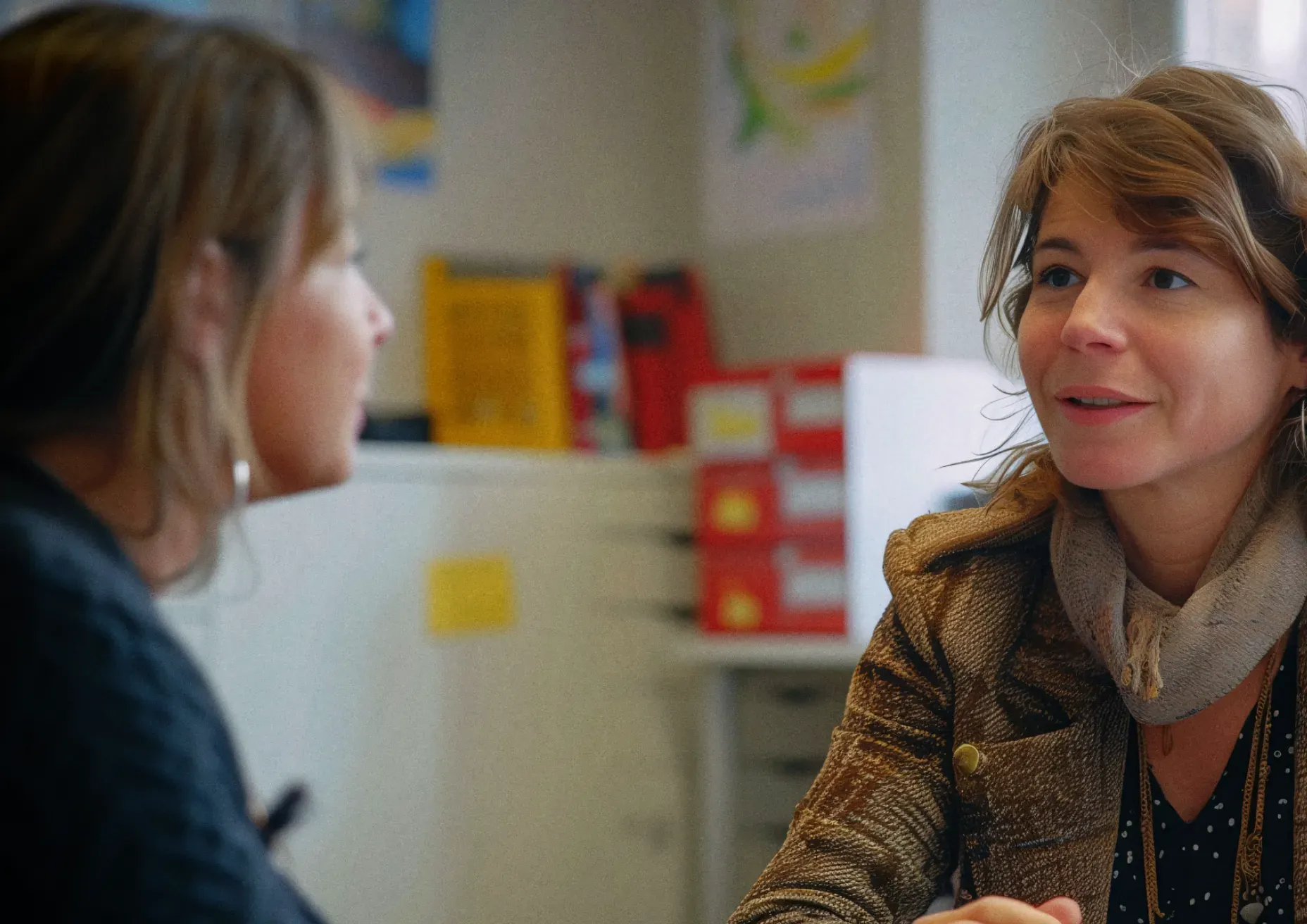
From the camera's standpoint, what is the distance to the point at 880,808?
1.15 m

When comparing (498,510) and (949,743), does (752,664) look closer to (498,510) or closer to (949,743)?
(498,510)

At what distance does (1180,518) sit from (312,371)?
716mm

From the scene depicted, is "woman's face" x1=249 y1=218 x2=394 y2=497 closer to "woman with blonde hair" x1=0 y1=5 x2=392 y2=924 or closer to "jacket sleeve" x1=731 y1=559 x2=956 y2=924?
"woman with blonde hair" x1=0 y1=5 x2=392 y2=924

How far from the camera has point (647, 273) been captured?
3.30 meters

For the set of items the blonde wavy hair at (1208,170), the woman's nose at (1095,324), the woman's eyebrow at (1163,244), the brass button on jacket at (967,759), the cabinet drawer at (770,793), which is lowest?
the cabinet drawer at (770,793)

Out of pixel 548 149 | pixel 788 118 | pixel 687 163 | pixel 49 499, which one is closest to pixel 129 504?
pixel 49 499

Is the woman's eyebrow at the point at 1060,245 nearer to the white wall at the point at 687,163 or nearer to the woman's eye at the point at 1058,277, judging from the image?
the woman's eye at the point at 1058,277

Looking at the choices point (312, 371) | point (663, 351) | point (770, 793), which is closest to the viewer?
point (312, 371)

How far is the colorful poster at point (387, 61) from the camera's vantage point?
3006 millimetres

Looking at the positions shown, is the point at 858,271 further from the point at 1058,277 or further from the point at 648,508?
the point at 1058,277

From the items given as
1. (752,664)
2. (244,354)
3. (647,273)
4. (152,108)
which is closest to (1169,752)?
(244,354)

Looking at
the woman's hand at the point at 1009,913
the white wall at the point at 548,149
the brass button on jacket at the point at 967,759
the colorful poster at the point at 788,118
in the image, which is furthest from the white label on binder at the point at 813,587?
the woman's hand at the point at 1009,913

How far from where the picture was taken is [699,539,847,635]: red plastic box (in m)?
2.46

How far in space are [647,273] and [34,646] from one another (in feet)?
8.94
